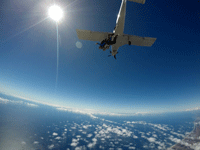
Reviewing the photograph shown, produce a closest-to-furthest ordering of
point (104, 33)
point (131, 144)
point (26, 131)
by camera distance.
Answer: point (104, 33)
point (26, 131)
point (131, 144)

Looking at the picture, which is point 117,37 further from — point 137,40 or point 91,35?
point 91,35

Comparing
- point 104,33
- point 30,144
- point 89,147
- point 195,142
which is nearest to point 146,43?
point 104,33

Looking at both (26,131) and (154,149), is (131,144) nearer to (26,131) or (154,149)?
(154,149)

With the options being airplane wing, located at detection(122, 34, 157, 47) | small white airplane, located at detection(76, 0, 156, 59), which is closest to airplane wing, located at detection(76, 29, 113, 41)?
small white airplane, located at detection(76, 0, 156, 59)

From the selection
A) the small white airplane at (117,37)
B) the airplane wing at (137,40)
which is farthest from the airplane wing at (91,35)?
the airplane wing at (137,40)

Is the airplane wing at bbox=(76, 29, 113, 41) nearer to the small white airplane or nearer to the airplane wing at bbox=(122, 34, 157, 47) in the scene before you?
the small white airplane

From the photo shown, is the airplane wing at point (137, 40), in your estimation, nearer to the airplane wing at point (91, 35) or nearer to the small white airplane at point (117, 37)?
the small white airplane at point (117, 37)

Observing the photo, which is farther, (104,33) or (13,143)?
(13,143)

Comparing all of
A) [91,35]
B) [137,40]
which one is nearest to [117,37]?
[137,40]

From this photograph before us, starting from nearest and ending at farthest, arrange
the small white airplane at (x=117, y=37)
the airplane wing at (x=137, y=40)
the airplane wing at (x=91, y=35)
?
the small white airplane at (x=117, y=37) < the airplane wing at (x=91, y=35) < the airplane wing at (x=137, y=40)
